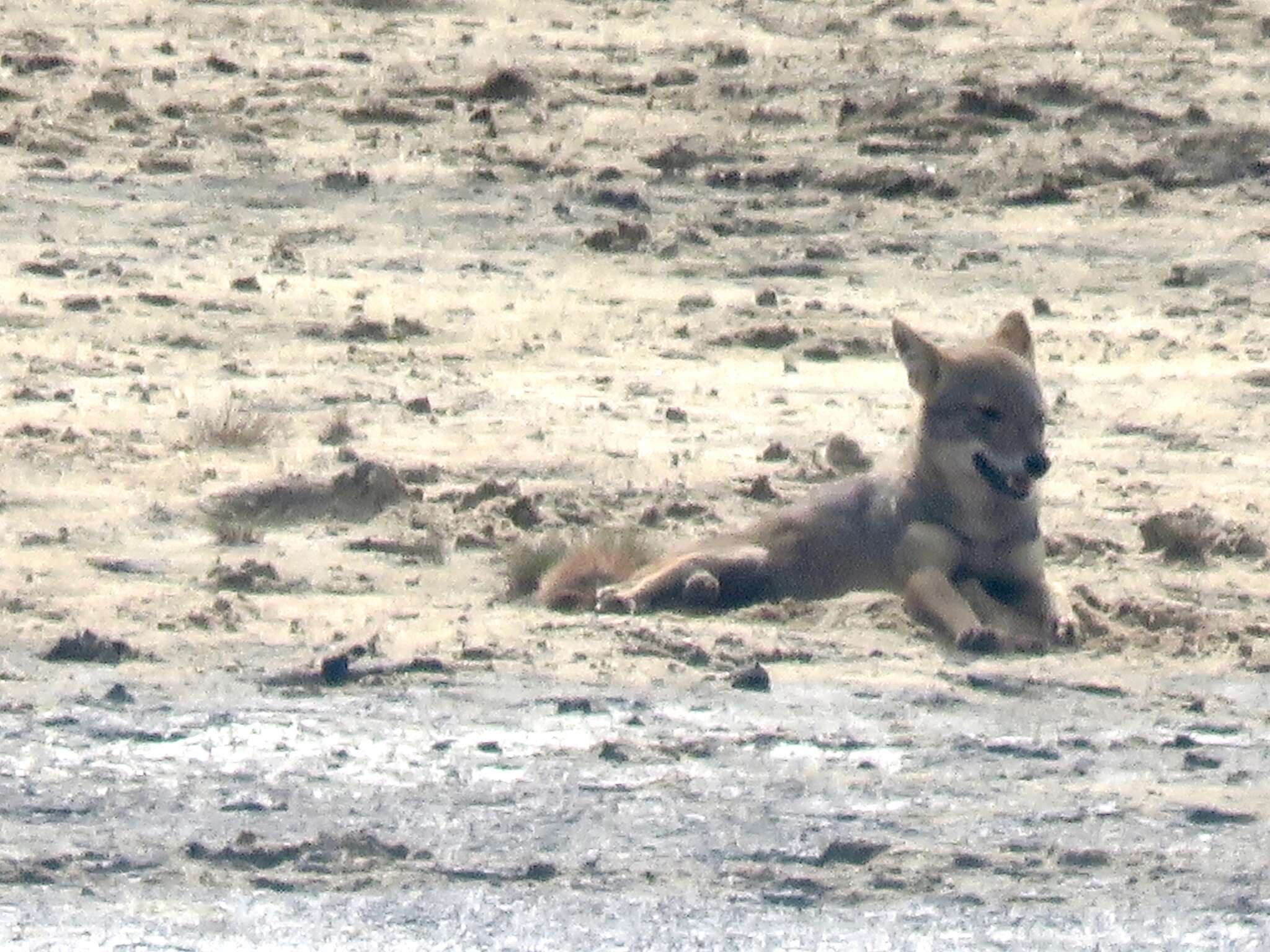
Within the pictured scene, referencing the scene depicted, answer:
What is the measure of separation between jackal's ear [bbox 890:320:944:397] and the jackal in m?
0.02

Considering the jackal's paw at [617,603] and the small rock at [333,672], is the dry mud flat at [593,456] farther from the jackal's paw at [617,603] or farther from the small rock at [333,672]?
the jackal's paw at [617,603]

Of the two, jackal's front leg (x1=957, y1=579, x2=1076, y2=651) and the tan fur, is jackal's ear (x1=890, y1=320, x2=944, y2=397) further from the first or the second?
the tan fur

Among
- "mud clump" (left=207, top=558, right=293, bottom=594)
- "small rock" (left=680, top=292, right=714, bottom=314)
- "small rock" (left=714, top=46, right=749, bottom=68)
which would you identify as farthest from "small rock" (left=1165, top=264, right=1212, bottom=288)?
"mud clump" (left=207, top=558, right=293, bottom=594)

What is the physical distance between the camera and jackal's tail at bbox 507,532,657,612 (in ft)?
31.2

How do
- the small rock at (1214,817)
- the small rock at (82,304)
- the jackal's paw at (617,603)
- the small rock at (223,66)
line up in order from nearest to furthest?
the small rock at (1214,817) < the jackal's paw at (617,603) < the small rock at (82,304) < the small rock at (223,66)

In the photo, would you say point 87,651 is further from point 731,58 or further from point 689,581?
point 731,58

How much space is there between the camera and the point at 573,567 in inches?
377

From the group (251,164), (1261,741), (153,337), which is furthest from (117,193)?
(1261,741)

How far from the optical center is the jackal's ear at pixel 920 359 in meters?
9.94

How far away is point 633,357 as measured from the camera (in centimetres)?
1348

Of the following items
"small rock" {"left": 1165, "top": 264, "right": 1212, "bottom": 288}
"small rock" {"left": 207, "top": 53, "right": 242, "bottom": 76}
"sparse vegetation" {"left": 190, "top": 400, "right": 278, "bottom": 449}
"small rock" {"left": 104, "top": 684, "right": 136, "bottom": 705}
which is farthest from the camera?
"small rock" {"left": 207, "top": 53, "right": 242, "bottom": 76}

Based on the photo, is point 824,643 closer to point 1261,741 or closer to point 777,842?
point 1261,741

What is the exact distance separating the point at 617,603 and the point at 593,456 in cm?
226

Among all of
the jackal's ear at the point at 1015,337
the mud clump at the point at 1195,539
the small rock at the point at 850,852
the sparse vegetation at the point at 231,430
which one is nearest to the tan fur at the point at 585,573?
the jackal's ear at the point at 1015,337
